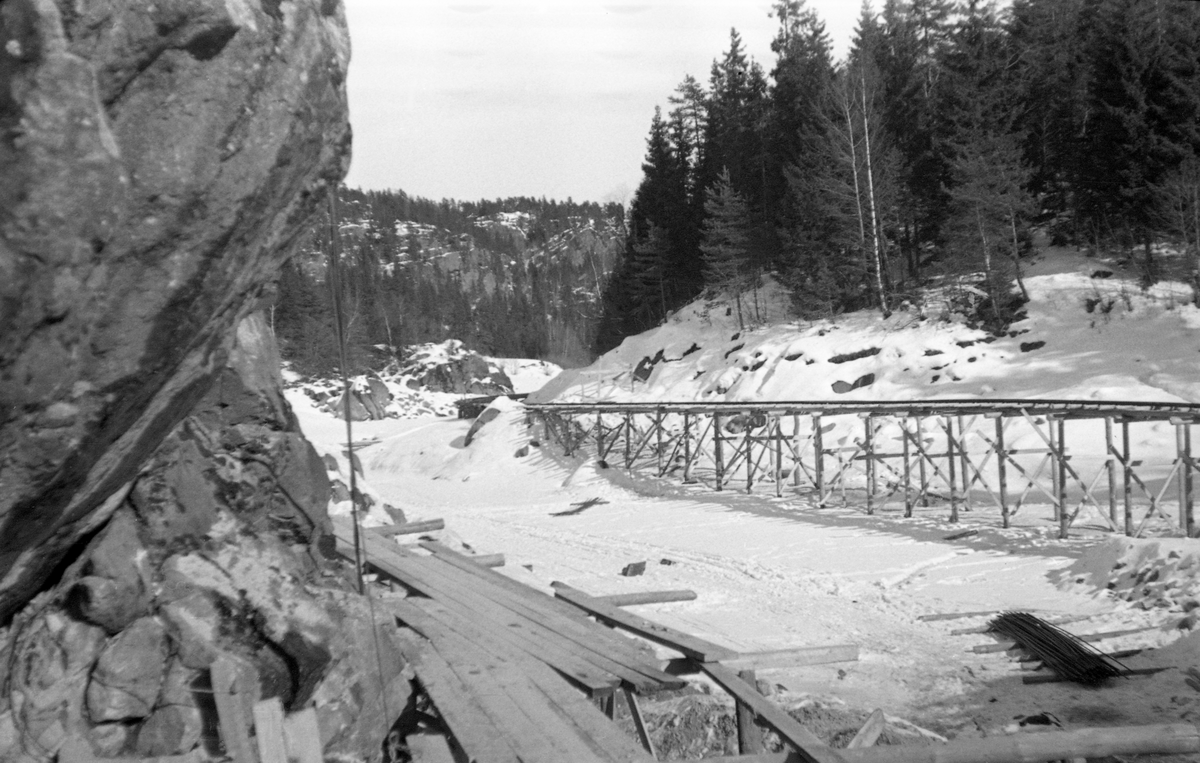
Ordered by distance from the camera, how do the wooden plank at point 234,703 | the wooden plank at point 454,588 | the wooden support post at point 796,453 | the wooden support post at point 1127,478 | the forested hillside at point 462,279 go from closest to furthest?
1. the wooden plank at point 234,703
2. the wooden plank at point 454,588
3. the wooden support post at point 1127,478
4. the wooden support post at point 796,453
5. the forested hillside at point 462,279

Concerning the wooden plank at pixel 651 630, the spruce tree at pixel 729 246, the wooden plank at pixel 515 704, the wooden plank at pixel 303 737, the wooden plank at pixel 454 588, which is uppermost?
the spruce tree at pixel 729 246

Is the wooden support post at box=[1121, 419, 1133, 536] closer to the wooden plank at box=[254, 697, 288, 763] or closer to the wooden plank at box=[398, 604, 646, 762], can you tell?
the wooden plank at box=[398, 604, 646, 762]

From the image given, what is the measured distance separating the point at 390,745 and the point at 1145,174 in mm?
33173

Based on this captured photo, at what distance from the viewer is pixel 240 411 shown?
18.5 ft

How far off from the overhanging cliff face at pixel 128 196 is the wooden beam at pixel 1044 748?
346 cm

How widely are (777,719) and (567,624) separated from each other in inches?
79.4

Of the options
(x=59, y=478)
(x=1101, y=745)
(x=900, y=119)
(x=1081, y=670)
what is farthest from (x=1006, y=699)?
(x=900, y=119)

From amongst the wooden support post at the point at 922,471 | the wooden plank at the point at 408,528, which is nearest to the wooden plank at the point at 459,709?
the wooden plank at the point at 408,528

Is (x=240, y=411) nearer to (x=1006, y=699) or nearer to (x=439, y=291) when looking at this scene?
(x=1006, y=699)

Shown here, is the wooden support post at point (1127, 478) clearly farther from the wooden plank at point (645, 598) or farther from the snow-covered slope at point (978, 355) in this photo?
the wooden plank at point (645, 598)

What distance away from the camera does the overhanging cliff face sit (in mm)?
2697

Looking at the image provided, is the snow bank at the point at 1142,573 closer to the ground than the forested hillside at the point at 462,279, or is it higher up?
closer to the ground

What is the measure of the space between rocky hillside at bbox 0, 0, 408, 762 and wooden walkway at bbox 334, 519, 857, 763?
0.55 meters

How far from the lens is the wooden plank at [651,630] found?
5.98 m
